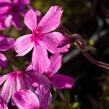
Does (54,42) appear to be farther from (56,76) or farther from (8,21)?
(8,21)

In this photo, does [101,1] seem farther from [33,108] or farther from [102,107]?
[33,108]

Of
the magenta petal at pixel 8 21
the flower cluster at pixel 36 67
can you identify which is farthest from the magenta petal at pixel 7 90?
the magenta petal at pixel 8 21

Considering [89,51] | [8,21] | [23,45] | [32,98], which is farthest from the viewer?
[89,51]

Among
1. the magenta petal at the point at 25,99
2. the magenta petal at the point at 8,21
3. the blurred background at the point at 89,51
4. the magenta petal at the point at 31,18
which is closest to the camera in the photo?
the magenta petal at the point at 25,99

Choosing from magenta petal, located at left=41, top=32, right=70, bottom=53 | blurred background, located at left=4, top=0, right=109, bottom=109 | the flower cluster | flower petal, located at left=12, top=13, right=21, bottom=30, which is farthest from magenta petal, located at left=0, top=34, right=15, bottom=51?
blurred background, located at left=4, top=0, right=109, bottom=109

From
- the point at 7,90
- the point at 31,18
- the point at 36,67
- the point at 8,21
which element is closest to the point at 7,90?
the point at 7,90

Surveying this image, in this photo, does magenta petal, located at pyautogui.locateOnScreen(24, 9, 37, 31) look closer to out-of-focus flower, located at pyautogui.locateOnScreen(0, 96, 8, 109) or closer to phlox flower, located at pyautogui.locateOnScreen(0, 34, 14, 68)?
phlox flower, located at pyautogui.locateOnScreen(0, 34, 14, 68)

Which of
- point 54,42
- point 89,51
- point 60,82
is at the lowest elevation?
point 89,51

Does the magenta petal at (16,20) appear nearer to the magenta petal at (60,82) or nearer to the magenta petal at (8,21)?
the magenta petal at (8,21)
